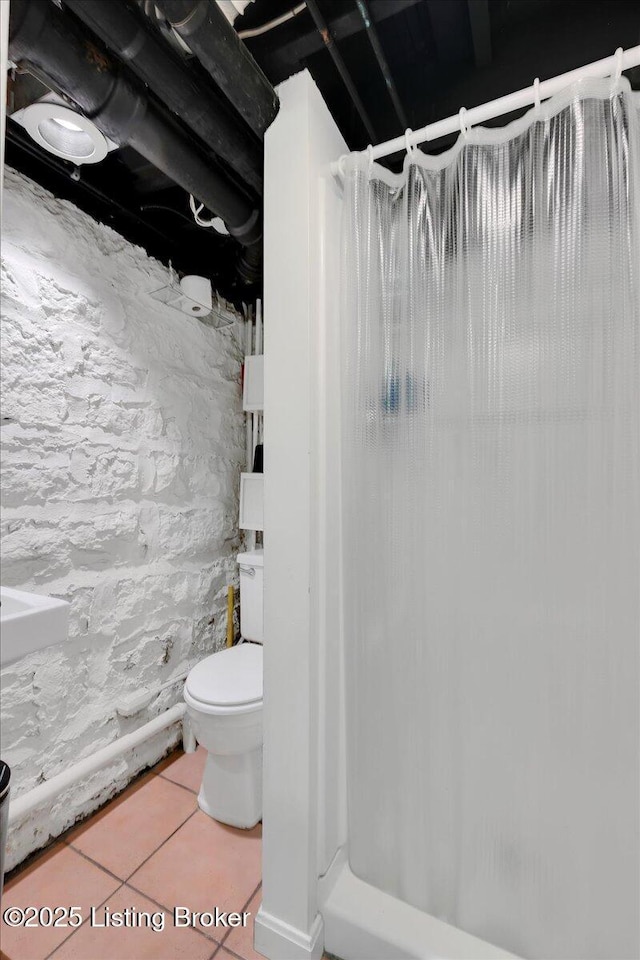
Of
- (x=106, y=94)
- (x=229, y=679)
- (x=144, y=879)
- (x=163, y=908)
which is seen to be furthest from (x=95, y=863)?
(x=106, y=94)

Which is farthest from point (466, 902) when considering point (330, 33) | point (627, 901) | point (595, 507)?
point (330, 33)

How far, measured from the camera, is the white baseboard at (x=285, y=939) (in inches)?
44.3

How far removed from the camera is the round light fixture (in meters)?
1.14

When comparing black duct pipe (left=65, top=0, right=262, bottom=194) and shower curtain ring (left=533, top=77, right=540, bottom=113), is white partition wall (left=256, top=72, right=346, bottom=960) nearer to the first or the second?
black duct pipe (left=65, top=0, right=262, bottom=194)

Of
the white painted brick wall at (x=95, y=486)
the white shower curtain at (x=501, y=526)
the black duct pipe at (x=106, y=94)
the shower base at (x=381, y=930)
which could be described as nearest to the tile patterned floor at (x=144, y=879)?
the white painted brick wall at (x=95, y=486)

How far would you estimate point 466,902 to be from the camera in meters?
1.09

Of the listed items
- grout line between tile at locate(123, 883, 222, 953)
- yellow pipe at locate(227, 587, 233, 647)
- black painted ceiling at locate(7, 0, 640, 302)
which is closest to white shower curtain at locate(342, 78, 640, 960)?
black painted ceiling at locate(7, 0, 640, 302)

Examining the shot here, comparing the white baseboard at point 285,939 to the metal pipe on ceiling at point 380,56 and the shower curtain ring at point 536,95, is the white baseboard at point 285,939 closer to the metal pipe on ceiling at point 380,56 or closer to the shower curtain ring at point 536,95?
the shower curtain ring at point 536,95

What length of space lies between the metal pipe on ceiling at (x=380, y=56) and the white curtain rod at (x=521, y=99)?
0.20 m

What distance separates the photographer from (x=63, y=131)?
4.11 feet

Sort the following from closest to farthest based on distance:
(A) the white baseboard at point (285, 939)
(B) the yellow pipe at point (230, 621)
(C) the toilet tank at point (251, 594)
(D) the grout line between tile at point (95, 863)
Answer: (A) the white baseboard at point (285, 939) → (D) the grout line between tile at point (95, 863) → (C) the toilet tank at point (251, 594) → (B) the yellow pipe at point (230, 621)

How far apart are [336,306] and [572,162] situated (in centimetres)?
65

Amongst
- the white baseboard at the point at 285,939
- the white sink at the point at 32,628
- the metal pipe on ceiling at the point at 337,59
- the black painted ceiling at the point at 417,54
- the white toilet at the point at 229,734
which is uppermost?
the black painted ceiling at the point at 417,54

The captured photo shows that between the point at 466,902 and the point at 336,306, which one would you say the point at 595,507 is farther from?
the point at 466,902
